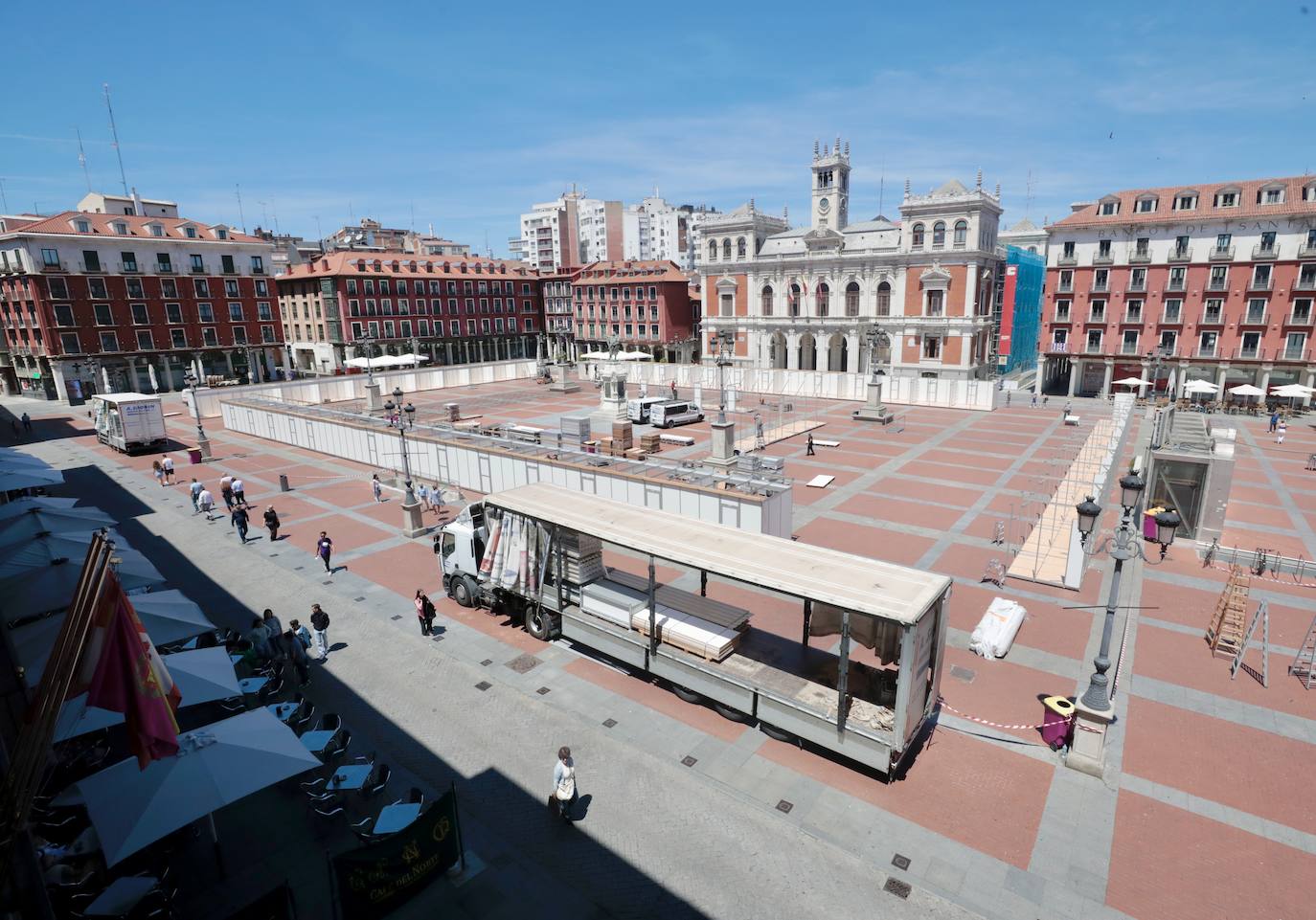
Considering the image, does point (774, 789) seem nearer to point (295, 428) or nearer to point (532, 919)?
point (532, 919)

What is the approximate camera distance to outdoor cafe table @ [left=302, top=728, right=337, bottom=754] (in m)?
11.2

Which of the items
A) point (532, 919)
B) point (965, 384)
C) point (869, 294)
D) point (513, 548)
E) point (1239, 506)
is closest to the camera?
point (532, 919)

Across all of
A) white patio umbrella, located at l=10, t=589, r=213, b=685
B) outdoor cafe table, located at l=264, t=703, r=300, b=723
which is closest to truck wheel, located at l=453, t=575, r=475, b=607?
outdoor cafe table, located at l=264, t=703, r=300, b=723

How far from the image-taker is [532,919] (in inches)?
342

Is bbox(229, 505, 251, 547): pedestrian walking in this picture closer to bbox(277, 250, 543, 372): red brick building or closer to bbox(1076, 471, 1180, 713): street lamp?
bbox(1076, 471, 1180, 713): street lamp

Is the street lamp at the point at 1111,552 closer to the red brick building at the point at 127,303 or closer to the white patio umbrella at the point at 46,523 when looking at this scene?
the white patio umbrella at the point at 46,523

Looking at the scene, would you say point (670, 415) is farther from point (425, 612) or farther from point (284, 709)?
point (284, 709)

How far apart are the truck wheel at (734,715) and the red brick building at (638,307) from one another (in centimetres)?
7305

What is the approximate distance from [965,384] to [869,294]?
70.8ft

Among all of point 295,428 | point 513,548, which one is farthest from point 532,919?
point 295,428

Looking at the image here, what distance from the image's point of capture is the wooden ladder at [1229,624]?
585 inches

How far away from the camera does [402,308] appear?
77625 mm

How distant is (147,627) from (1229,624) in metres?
22.2

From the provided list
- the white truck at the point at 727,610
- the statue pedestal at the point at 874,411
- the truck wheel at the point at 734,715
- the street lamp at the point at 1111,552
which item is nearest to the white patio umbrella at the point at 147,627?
the white truck at the point at 727,610
